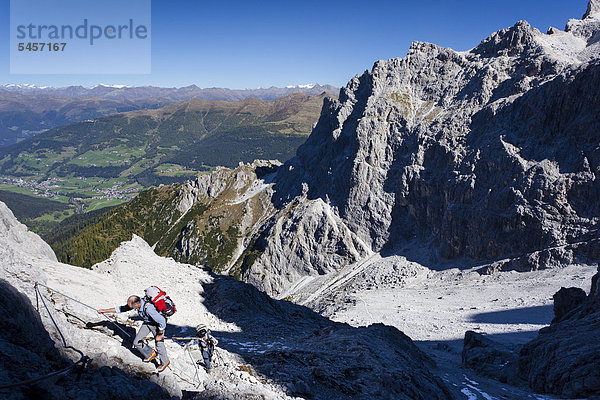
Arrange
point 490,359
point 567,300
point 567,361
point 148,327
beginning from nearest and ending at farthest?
point 148,327 → point 567,361 → point 490,359 → point 567,300

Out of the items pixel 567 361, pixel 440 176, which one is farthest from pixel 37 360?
pixel 440 176

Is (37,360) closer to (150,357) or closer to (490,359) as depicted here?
(150,357)

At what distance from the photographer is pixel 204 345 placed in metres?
13.4

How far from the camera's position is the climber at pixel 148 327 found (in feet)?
37.0

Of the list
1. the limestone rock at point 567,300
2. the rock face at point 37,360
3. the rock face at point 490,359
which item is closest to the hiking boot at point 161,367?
the rock face at point 37,360

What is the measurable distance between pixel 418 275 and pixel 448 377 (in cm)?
7577

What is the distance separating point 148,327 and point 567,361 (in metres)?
24.0

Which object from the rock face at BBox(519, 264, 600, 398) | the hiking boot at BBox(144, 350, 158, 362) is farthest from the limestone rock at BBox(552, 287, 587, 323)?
the hiking boot at BBox(144, 350, 158, 362)

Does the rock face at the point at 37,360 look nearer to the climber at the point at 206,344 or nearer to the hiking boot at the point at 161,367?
the hiking boot at the point at 161,367

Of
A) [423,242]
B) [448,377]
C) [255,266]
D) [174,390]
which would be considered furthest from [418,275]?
[174,390]

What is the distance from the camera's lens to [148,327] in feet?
37.8

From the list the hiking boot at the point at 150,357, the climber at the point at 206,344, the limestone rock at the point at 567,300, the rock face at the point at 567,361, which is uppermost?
the hiking boot at the point at 150,357

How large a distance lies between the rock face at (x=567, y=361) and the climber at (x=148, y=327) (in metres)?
21.4

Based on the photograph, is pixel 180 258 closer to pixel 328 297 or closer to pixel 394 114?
pixel 328 297
